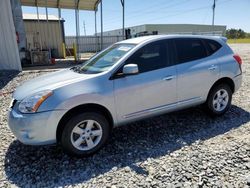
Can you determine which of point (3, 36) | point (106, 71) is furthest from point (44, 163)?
point (3, 36)

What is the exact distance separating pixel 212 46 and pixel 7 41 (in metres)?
9.04

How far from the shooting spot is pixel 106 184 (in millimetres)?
2627

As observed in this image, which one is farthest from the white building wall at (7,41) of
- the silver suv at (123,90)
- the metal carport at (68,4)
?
the silver suv at (123,90)

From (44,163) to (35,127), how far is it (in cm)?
63

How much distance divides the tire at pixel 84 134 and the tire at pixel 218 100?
225 centimetres

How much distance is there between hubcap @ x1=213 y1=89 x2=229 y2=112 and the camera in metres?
4.33

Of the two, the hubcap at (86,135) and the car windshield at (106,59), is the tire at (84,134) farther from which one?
the car windshield at (106,59)

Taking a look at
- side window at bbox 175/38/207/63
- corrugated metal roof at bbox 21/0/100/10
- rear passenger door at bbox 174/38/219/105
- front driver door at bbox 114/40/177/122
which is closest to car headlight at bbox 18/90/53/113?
front driver door at bbox 114/40/177/122

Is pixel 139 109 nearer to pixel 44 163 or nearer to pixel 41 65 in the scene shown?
pixel 44 163

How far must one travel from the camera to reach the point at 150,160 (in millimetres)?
3064

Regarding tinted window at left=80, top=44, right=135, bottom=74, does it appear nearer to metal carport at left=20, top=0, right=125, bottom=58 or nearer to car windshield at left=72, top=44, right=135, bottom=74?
car windshield at left=72, top=44, right=135, bottom=74

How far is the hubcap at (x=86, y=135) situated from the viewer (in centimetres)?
304

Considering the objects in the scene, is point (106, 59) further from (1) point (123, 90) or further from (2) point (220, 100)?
(2) point (220, 100)

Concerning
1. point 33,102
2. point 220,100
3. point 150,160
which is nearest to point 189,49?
point 220,100
